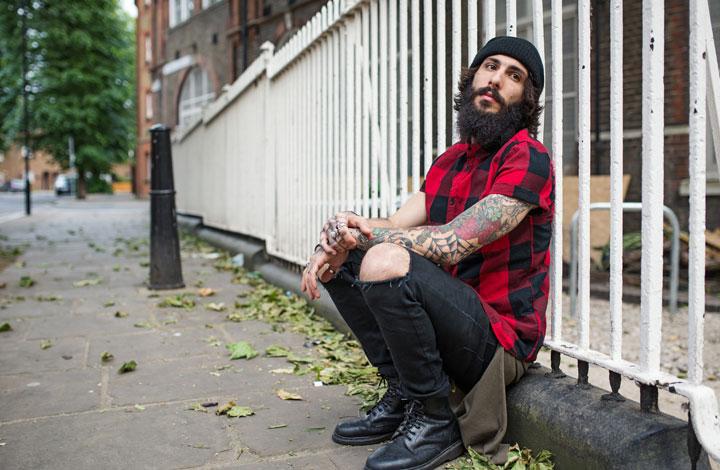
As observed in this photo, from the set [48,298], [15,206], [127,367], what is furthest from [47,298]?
[15,206]

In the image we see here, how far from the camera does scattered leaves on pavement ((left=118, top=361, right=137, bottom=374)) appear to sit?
3.52 metres

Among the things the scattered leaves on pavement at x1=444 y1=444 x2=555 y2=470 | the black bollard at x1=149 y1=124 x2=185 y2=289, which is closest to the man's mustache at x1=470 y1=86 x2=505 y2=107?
the scattered leaves on pavement at x1=444 y1=444 x2=555 y2=470

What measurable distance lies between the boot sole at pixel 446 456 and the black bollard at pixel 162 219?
4.27 m

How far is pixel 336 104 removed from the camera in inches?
189

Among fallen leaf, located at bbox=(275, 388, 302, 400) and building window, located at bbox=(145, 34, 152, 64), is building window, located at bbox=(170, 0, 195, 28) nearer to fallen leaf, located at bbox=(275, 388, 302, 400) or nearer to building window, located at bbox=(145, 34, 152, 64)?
building window, located at bbox=(145, 34, 152, 64)

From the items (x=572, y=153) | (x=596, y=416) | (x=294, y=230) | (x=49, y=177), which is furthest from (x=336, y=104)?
(x=49, y=177)

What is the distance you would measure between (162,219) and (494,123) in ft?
14.4

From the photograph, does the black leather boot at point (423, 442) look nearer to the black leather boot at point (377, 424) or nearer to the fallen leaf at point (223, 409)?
the black leather boot at point (377, 424)

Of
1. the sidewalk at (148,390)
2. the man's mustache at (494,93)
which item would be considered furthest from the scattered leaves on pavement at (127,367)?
the man's mustache at (494,93)

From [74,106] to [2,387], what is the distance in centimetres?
3529

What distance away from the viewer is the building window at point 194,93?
1025 inches

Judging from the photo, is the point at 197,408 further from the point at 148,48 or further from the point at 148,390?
the point at 148,48

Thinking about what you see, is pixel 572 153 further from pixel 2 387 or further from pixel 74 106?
pixel 74 106

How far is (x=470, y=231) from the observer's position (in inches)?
88.2
